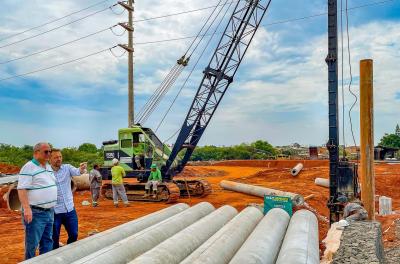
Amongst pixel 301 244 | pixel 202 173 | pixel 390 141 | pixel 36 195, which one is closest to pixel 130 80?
pixel 202 173

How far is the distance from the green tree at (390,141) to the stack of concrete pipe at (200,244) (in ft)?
175

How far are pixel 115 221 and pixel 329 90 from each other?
23.9 feet

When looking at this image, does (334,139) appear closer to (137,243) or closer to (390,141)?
(137,243)

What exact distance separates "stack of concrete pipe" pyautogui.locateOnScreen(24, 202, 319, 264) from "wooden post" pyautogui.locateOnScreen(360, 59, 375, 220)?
1.95 meters

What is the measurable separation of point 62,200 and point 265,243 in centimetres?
306

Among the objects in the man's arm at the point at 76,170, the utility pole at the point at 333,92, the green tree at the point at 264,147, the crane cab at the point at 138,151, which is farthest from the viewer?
the green tree at the point at 264,147

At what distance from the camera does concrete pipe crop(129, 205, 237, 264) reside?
4941 millimetres

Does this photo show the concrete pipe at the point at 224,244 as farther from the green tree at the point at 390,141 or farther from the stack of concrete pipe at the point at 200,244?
the green tree at the point at 390,141

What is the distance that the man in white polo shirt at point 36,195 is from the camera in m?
5.33

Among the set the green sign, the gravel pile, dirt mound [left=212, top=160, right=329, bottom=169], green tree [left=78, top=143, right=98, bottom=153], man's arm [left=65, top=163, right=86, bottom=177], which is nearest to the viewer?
the gravel pile

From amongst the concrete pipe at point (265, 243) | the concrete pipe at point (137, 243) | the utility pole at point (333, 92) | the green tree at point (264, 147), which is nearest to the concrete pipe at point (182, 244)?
the concrete pipe at point (137, 243)

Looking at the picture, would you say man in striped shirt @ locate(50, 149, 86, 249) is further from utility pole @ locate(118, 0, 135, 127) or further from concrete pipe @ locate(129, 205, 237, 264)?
utility pole @ locate(118, 0, 135, 127)

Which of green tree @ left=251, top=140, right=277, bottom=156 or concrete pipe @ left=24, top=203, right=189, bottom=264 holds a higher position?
green tree @ left=251, top=140, right=277, bottom=156

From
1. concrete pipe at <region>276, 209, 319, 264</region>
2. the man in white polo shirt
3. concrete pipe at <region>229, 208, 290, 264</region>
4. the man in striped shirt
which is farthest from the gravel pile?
the man in white polo shirt
